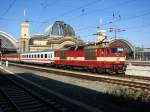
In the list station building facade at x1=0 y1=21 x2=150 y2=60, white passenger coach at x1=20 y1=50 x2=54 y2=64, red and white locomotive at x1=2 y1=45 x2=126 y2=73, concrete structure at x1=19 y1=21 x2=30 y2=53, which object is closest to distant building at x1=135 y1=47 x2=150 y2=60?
station building facade at x1=0 y1=21 x2=150 y2=60

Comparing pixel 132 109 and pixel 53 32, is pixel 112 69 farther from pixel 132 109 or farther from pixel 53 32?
pixel 53 32

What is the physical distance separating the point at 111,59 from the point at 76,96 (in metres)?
16.1

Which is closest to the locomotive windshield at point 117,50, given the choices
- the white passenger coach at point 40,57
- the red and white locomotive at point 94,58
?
the red and white locomotive at point 94,58

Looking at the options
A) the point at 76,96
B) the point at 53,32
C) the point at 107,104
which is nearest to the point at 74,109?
the point at 107,104

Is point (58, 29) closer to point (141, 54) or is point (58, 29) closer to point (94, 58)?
point (141, 54)

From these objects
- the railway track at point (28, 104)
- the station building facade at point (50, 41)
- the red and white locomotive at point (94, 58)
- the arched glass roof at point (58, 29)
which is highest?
the arched glass roof at point (58, 29)

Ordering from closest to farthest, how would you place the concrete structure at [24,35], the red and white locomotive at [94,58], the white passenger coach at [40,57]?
1. the red and white locomotive at [94,58]
2. the white passenger coach at [40,57]
3. the concrete structure at [24,35]

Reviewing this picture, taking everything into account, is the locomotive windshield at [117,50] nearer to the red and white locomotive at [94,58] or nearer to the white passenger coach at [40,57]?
the red and white locomotive at [94,58]

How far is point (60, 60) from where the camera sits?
47.6 metres

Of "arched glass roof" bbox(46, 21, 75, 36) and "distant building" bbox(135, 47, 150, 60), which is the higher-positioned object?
"arched glass roof" bbox(46, 21, 75, 36)

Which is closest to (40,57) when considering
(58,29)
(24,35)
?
(24,35)

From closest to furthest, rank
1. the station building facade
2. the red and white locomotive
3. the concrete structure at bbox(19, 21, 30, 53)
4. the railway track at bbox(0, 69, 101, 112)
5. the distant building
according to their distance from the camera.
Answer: the railway track at bbox(0, 69, 101, 112) < the red and white locomotive < the distant building < the concrete structure at bbox(19, 21, 30, 53) < the station building facade

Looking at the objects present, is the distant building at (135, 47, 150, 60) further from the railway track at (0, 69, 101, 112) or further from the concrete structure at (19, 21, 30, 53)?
the railway track at (0, 69, 101, 112)

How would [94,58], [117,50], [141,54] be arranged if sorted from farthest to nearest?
[141,54] < [94,58] < [117,50]
